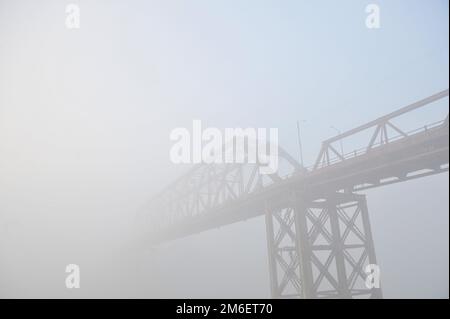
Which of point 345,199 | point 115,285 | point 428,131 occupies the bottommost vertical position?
point 115,285

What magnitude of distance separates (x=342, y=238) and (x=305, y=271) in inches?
163

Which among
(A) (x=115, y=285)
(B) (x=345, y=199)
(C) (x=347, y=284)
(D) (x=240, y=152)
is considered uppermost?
(D) (x=240, y=152)

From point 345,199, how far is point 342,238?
2909 millimetres

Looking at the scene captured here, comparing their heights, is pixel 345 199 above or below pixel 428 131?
below

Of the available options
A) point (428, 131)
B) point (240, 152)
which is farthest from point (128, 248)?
point (428, 131)

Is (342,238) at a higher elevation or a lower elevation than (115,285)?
higher
